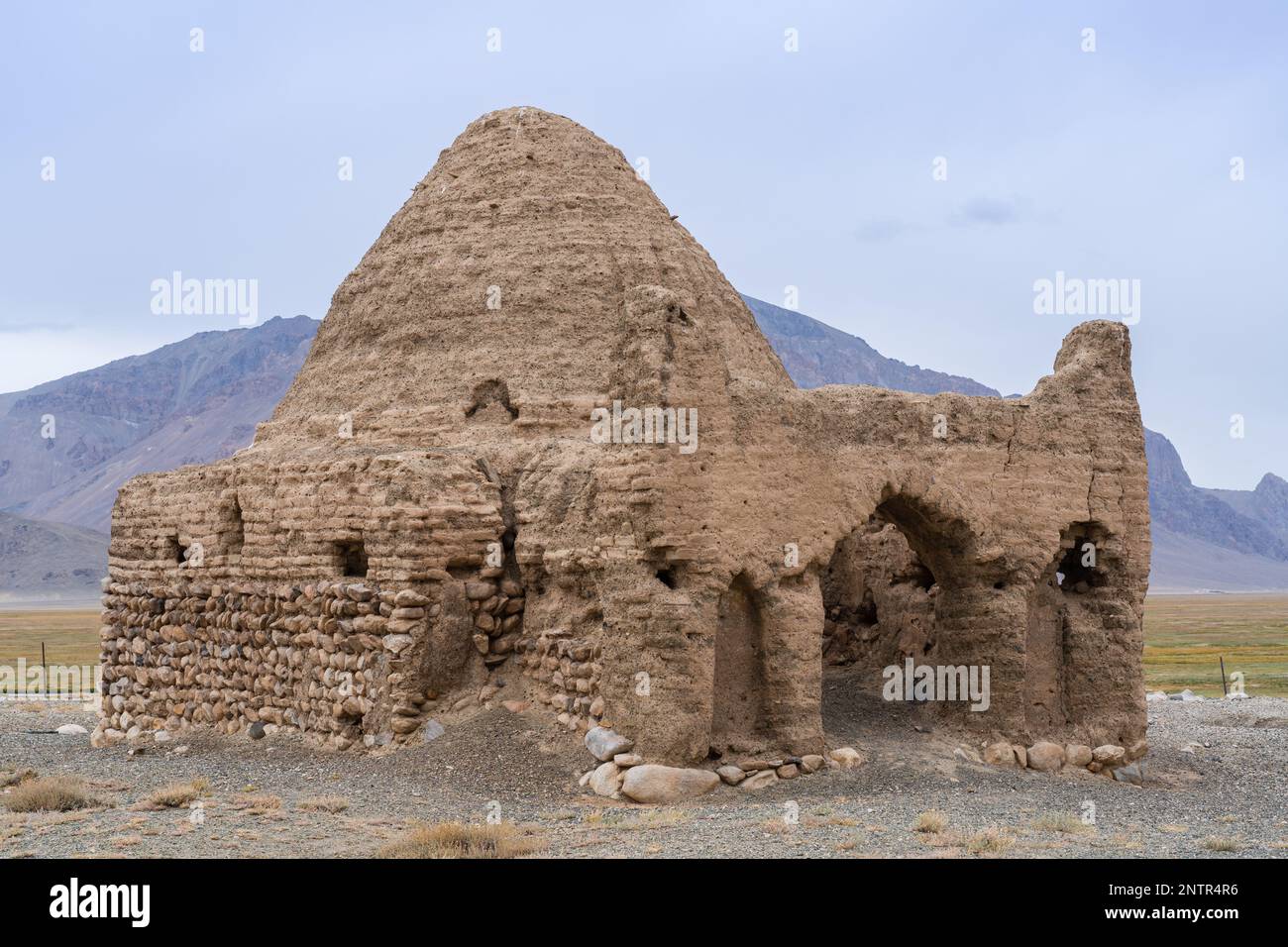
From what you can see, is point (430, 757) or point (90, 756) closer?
point (430, 757)

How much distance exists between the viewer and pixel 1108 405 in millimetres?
14141

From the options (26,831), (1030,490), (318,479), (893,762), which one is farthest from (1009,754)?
(26,831)

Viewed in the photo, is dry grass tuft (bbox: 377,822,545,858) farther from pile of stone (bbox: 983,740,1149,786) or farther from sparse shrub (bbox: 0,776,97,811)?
pile of stone (bbox: 983,740,1149,786)

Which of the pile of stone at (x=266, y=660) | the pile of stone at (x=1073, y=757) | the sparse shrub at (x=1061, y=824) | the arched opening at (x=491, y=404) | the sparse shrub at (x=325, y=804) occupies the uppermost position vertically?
the arched opening at (x=491, y=404)

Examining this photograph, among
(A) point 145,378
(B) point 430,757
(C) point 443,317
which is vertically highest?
(A) point 145,378

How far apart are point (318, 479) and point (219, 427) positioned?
122845 mm

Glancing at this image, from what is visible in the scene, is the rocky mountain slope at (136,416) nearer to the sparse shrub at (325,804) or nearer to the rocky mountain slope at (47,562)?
the rocky mountain slope at (47,562)

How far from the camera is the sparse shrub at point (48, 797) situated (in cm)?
1098

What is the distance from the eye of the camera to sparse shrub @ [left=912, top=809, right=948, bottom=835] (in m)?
9.76

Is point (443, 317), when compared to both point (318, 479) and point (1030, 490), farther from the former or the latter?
point (1030, 490)

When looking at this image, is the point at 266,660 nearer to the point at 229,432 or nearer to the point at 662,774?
the point at 662,774

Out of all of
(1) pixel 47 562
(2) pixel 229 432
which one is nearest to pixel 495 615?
(1) pixel 47 562

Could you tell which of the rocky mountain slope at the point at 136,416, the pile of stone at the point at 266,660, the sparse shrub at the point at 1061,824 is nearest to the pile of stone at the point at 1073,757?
the sparse shrub at the point at 1061,824

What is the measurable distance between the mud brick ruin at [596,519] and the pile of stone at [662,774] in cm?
13
